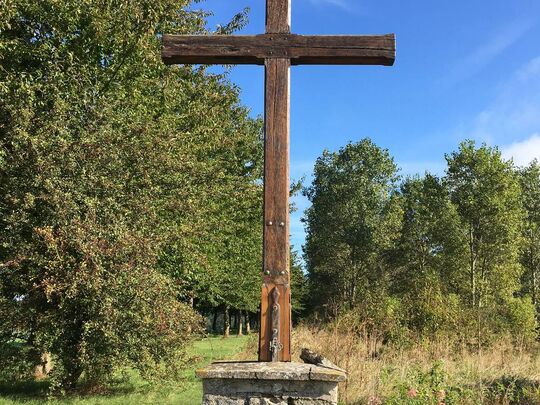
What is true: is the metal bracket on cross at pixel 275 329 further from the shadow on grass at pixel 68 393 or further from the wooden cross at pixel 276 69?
the shadow on grass at pixel 68 393

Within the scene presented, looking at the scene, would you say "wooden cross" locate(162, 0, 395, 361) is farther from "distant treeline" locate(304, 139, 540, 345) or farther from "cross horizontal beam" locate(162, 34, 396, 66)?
"distant treeline" locate(304, 139, 540, 345)

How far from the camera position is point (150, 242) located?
8.70 metres

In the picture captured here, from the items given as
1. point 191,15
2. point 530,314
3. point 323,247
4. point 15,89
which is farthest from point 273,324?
point 323,247

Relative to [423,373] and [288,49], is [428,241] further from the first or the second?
[288,49]

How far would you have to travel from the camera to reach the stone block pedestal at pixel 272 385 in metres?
3.04

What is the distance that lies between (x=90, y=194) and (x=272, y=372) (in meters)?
6.55

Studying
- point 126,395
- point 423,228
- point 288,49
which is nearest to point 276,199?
point 288,49

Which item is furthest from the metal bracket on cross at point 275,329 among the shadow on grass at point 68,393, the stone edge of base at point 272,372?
the shadow on grass at point 68,393

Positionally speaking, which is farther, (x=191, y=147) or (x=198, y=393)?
(x=191, y=147)

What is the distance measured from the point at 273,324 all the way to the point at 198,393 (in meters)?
6.73

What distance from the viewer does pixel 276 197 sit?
11.3ft

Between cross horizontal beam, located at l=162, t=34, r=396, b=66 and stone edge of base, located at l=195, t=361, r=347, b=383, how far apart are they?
6.72ft

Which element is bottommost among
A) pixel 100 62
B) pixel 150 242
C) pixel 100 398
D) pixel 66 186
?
pixel 100 398

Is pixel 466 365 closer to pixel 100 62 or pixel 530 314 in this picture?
pixel 100 62
